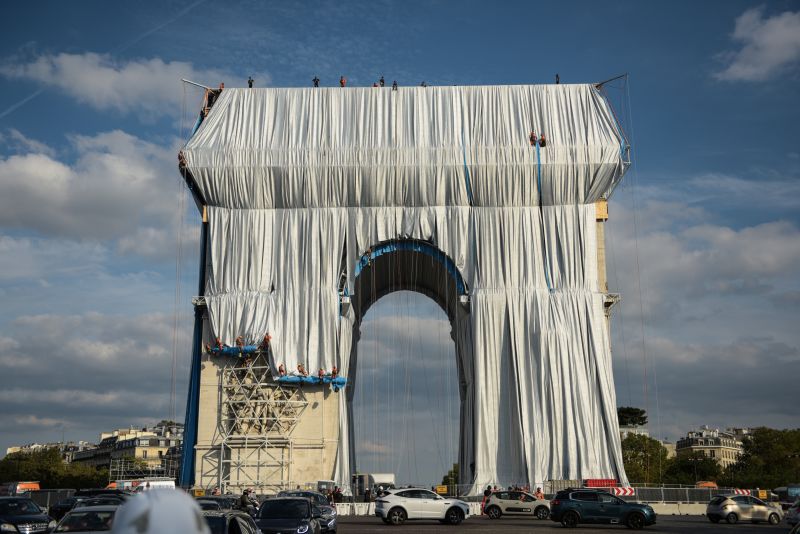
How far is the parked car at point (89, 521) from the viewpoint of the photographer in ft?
40.9

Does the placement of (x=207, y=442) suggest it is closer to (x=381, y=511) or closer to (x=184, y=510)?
(x=381, y=511)

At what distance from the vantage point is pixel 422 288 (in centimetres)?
5031

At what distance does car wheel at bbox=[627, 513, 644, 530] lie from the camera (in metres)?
26.8

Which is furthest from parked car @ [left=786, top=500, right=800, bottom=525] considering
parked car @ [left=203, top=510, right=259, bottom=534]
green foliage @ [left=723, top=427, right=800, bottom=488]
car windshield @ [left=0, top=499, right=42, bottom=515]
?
green foliage @ [left=723, top=427, right=800, bottom=488]

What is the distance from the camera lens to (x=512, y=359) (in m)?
40.9

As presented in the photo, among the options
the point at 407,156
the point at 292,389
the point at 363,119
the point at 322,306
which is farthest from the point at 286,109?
the point at 292,389

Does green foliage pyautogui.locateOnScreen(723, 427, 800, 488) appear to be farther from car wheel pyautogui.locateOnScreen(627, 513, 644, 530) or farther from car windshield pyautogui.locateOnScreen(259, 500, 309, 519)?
car windshield pyautogui.locateOnScreen(259, 500, 309, 519)

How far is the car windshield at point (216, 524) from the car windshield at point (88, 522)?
178cm

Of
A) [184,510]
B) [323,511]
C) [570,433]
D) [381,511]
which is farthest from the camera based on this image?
[570,433]

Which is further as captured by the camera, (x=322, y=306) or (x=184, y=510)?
(x=322, y=306)

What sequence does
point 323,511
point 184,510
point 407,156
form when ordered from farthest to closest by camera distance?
point 407,156
point 323,511
point 184,510

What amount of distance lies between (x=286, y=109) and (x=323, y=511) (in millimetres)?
25707

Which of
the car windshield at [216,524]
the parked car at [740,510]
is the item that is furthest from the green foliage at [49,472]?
the car windshield at [216,524]

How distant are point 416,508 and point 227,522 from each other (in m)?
17.8
